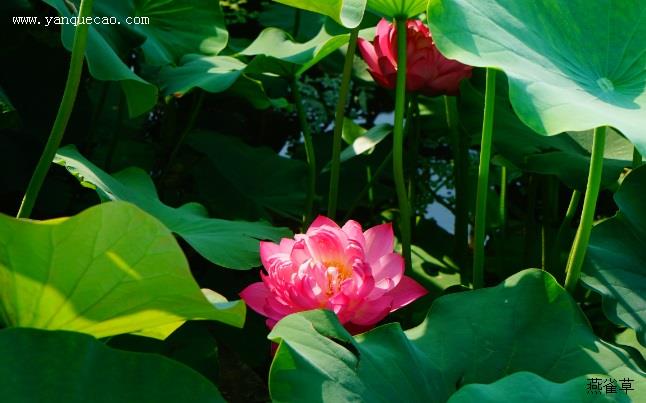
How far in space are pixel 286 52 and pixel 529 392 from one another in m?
0.76

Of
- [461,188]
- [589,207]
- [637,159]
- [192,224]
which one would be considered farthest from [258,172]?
[589,207]

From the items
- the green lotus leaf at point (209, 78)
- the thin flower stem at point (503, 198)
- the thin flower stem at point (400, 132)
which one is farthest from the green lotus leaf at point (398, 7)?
the thin flower stem at point (503, 198)

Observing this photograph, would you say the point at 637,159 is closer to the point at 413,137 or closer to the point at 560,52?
the point at 560,52

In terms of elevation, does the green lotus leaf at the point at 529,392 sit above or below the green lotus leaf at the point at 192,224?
below

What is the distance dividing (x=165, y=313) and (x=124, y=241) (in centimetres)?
9

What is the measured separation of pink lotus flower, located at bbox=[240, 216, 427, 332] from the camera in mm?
929

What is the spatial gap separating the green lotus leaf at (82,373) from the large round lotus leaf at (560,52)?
1.27 ft

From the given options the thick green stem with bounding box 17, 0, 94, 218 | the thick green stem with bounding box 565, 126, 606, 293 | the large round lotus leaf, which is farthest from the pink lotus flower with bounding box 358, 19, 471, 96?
the thick green stem with bounding box 17, 0, 94, 218

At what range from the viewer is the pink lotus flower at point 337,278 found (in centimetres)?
93

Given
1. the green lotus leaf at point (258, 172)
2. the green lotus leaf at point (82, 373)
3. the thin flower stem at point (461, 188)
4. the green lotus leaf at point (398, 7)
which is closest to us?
the green lotus leaf at point (82, 373)

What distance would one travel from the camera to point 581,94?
3.10 ft

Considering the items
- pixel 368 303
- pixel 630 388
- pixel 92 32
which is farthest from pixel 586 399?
pixel 92 32

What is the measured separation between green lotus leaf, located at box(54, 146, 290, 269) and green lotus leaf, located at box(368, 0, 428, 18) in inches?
12.1

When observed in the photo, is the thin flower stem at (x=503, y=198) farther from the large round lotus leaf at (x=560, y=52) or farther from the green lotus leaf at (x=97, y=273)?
the green lotus leaf at (x=97, y=273)
